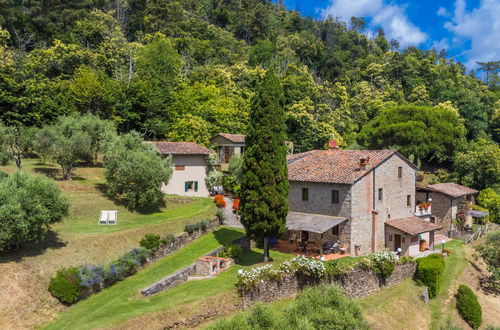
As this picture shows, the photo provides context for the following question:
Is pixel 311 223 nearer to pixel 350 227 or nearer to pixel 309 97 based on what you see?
pixel 350 227

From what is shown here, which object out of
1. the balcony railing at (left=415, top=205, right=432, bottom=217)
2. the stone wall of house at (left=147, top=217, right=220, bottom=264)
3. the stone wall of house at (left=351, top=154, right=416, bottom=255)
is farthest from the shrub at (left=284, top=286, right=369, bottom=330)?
the balcony railing at (left=415, top=205, right=432, bottom=217)

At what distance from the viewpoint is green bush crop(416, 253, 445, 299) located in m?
31.1

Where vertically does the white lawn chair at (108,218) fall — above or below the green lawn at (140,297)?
above

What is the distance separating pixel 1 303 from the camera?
20.4 meters

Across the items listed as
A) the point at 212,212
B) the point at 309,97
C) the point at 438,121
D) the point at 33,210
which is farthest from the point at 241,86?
the point at 33,210

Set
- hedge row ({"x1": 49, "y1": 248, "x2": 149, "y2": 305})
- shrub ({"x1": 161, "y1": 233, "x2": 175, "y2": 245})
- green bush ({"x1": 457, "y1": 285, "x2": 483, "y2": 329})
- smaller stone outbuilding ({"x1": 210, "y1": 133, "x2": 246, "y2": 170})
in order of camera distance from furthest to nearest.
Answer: smaller stone outbuilding ({"x1": 210, "y1": 133, "x2": 246, "y2": 170})
green bush ({"x1": 457, "y1": 285, "x2": 483, "y2": 329})
shrub ({"x1": 161, "y1": 233, "x2": 175, "y2": 245})
hedge row ({"x1": 49, "y1": 248, "x2": 149, "y2": 305})

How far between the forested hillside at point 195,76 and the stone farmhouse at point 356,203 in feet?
81.0

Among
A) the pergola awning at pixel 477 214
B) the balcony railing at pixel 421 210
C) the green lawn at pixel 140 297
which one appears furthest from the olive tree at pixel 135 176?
the pergola awning at pixel 477 214

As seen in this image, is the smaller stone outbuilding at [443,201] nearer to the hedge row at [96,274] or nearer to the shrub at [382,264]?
the shrub at [382,264]

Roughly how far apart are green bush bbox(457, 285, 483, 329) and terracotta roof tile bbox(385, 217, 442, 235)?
5889mm

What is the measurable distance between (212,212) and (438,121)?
4222cm

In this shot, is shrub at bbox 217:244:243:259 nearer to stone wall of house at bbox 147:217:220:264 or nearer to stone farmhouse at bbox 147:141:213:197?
stone wall of house at bbox 147:217:220:264

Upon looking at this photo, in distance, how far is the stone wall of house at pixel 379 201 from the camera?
33.3m

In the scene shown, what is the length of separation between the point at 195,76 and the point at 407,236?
52067 millimetres
